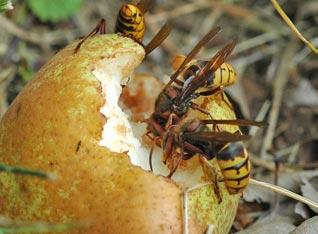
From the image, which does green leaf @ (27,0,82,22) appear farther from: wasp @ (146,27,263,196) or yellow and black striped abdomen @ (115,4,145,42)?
wasp @ (146,27,263,196)

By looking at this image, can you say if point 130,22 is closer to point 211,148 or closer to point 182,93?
point 182,93

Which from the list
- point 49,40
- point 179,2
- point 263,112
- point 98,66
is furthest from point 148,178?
point 179,2

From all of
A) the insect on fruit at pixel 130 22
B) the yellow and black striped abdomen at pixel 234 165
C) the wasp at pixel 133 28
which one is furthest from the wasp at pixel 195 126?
the insect on fruit at pixel 130 22

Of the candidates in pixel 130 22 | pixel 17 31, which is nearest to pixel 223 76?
pixel 130 22

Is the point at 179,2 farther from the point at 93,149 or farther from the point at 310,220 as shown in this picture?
the point at 93,149

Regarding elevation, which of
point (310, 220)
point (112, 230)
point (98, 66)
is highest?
point (98, 66)

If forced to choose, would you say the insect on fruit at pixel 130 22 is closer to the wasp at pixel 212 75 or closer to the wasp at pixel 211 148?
the wasp at pixel 212 75

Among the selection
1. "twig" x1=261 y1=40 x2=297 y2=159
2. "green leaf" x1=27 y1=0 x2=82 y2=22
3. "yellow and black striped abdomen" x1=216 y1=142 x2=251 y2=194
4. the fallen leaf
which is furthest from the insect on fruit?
"green leaf" x1=27 y1=0 x2=82 y2=22
